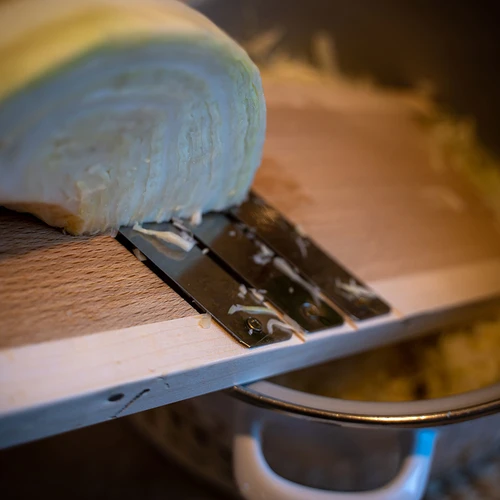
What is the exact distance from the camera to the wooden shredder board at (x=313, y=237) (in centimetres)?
44

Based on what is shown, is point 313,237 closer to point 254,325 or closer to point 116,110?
point 254,325

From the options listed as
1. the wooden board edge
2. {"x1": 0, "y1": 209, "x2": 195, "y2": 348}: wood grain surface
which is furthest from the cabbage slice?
the wooden board edge

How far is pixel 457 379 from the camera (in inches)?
33.5

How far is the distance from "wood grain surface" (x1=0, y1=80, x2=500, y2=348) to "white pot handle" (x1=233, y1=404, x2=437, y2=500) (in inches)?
6.5

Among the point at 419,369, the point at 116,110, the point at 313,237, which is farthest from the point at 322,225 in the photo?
the point at 116,110

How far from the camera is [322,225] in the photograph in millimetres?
817

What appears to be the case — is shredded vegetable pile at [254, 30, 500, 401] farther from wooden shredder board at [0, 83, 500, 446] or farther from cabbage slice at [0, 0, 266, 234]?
cabbage slice at [0, 0, 266, 234]

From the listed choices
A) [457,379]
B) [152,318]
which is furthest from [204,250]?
[457,379]

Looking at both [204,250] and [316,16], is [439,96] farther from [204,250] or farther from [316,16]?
[204,250]

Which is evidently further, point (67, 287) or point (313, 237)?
point (313, 237)

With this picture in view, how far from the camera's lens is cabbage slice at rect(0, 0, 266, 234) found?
1.46 ft

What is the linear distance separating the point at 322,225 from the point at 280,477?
38 cm

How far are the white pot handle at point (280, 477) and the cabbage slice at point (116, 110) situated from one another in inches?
10.4

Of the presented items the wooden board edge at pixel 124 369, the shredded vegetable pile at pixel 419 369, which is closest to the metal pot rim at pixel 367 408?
the wooden board edge at pixel 124 369
